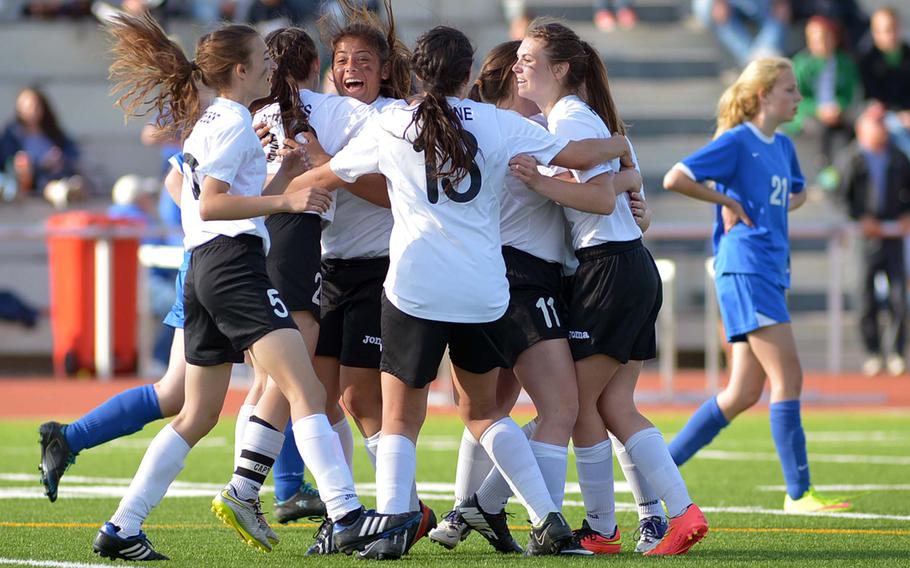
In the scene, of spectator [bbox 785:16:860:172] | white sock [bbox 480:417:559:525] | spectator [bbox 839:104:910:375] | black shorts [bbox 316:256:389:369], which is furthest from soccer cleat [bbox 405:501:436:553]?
spectator [bbox 785:16:860:172]

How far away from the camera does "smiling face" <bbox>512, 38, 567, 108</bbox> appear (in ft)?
19.4

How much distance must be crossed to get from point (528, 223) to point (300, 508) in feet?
5.58

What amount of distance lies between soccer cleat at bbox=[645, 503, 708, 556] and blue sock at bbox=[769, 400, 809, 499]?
1.70 m

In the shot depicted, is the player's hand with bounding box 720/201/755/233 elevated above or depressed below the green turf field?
above

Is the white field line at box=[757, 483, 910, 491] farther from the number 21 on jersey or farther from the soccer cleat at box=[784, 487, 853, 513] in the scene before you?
the number 21 on jersey

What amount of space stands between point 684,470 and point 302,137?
3.91 m

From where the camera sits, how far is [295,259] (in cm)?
601

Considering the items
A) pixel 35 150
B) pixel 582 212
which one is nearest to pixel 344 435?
pixel 582 212

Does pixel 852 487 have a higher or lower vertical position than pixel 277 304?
lower

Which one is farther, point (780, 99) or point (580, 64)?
point (780, 99)

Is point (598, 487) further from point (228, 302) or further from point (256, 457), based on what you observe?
point (228, 302)

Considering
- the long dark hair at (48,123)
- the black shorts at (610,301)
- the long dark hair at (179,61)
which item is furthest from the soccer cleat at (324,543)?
the long dark hair at (48,123)

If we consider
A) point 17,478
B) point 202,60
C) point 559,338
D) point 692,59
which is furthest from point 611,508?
point 692,59

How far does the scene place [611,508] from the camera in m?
5.95
